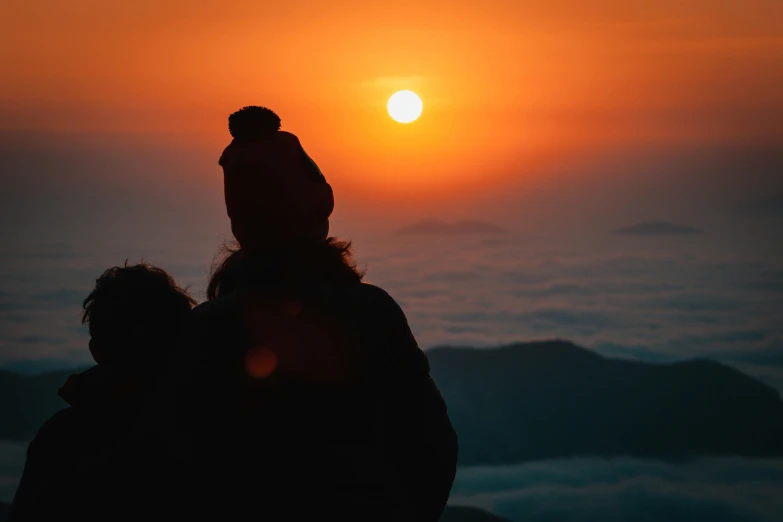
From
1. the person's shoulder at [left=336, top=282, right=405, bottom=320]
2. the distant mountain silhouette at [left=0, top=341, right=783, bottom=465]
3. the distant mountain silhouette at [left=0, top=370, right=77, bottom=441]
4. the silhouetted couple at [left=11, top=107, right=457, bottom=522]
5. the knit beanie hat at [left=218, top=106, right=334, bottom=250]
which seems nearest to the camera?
the silhouetted couple at [left=11, top=107, right=457, bottom=522]

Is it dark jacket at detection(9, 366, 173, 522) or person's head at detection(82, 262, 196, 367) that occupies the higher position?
person's head at detection(82, 262, 196, 367)

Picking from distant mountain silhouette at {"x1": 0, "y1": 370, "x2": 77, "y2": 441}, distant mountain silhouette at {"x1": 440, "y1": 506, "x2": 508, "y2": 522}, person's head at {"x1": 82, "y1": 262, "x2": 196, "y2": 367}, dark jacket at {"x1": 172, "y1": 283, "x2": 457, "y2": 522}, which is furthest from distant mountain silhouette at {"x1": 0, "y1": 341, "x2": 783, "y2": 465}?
dark jacket at {"x1": 172, "y1": 283, "x2": 457, "y2": 522}

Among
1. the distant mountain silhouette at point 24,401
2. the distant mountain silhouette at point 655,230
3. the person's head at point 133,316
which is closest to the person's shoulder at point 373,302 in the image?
the person's head at point 133,316

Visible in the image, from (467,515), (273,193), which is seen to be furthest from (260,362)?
(467,515)

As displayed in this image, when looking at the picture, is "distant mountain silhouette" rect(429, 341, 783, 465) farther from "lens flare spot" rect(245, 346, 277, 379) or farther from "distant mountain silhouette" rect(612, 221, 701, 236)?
"lens flare spot" rect(245, 346, 277, 379)

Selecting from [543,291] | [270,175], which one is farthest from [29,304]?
[270,175]

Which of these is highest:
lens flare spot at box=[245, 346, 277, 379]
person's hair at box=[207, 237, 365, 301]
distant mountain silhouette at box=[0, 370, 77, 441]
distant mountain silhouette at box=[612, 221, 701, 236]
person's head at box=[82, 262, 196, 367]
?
distant mountain silhouette at box=[612, 221, 701, 236]

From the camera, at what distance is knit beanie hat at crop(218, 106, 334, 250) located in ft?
5.97

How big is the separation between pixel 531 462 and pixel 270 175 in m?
60.4

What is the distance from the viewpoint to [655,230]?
116 meters

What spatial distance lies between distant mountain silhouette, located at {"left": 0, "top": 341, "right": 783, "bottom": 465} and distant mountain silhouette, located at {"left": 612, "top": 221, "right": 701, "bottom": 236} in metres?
40.6

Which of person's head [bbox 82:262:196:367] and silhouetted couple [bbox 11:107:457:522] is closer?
silhouetted couple [bbox 11:107:457:522]

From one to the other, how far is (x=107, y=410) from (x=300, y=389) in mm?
549

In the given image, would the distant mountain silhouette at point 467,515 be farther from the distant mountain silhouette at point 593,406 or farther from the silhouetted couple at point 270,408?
the silhouetted couple at point 270,408
